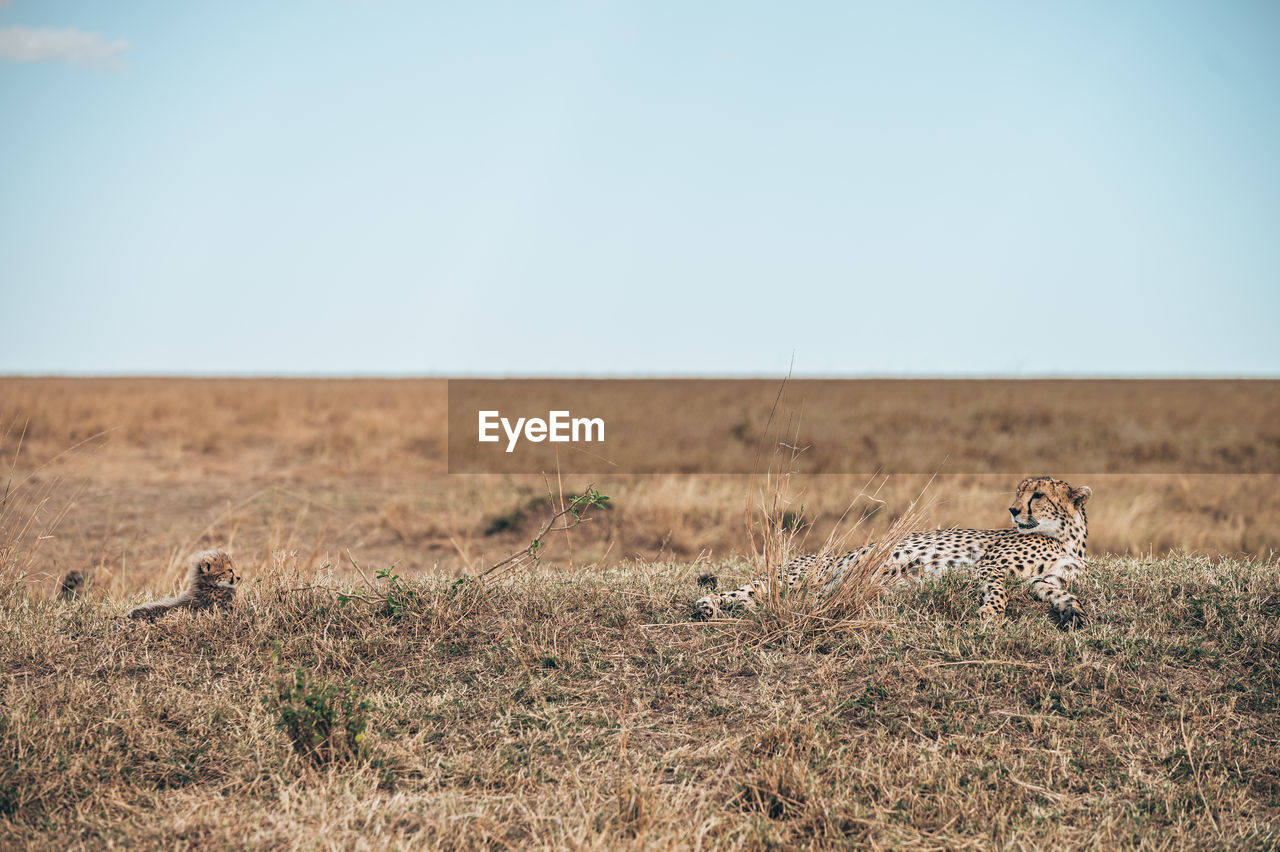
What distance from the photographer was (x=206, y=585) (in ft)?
16.2

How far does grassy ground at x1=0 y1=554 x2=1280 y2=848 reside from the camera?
3018mm

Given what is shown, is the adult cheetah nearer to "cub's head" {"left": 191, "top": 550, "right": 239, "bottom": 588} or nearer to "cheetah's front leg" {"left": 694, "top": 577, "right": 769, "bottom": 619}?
"cheetah's front leg" {"left": 694, "top": 577, "right": 769, "bottom": 619}

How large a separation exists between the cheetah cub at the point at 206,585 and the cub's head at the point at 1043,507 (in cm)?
411

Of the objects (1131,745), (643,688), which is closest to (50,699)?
(643,688)

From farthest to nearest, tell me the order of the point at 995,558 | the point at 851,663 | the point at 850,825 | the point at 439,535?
the point at 439,535, the point at 995,558, the point at 851,663, the point at 850,825

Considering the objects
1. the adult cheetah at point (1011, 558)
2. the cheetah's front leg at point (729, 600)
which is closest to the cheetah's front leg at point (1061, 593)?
the adult cheetah at point (1011, 558)

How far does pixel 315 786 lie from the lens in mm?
3221

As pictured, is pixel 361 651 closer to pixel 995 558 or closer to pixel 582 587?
pixel 582 587

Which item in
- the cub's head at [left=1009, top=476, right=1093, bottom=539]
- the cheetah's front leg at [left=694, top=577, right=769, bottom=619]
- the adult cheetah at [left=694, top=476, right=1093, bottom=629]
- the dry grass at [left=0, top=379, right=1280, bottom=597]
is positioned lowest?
the dry grass at [left=0, top=379, right=1280, bottom=597]

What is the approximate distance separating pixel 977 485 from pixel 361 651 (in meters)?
12.0

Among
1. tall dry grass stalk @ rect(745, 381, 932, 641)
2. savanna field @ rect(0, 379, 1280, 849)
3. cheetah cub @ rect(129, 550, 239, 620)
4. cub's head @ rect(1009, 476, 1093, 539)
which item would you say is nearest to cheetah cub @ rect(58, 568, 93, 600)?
savanna field @ rect(0, 379, 1280, 849)

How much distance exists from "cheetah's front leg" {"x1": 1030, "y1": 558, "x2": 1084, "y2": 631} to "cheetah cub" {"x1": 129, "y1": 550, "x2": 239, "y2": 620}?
4.12m

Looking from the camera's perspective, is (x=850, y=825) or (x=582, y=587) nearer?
(x=850, y=825)

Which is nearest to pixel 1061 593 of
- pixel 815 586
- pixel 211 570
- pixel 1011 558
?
pixel 1011 558
